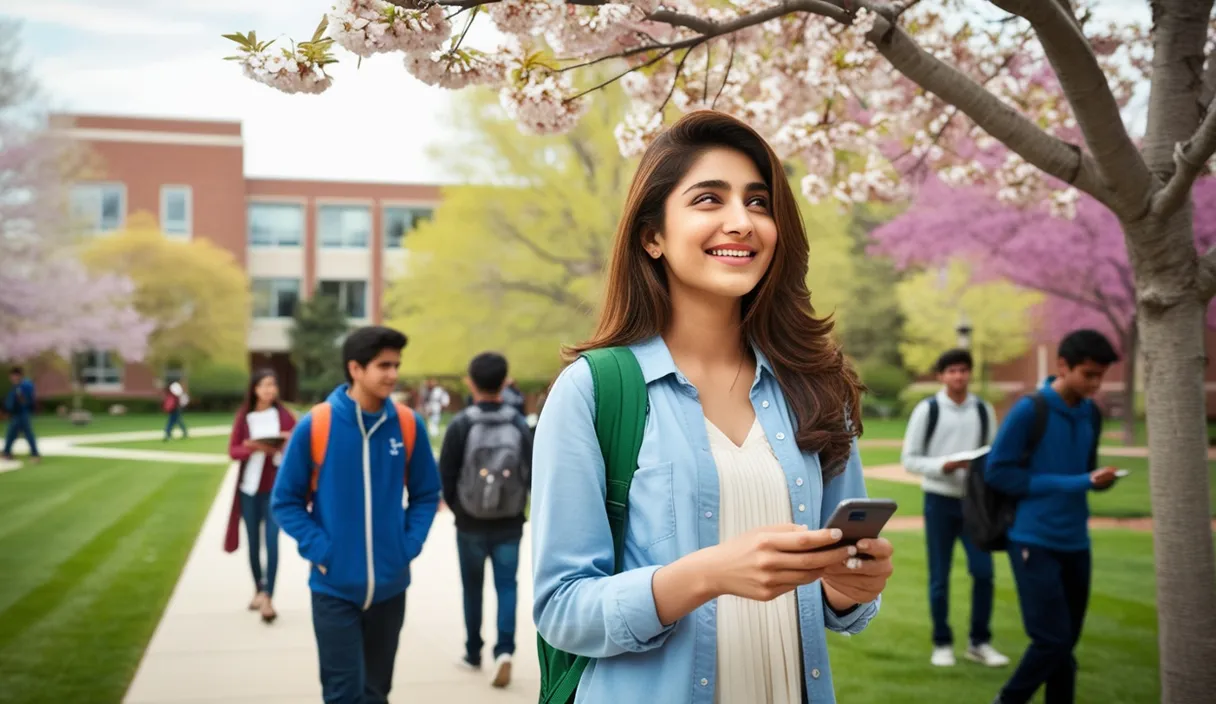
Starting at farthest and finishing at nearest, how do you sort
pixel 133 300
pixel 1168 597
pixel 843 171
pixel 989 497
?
pixel 133 300 → pixel 843 171 → pixel 989 497 → pixel 1168 597

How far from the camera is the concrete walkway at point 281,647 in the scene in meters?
6.40

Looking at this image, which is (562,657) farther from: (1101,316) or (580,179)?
(1101,316)

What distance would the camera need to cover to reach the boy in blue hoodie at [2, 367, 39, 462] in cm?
2136

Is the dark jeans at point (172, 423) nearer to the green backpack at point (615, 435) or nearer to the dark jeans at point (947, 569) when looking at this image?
the dark jeans at point (947, 569)

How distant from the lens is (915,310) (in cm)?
4056

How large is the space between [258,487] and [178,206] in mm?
50234

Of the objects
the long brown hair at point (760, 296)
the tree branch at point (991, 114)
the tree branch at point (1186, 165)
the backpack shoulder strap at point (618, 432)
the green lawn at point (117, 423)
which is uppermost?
the tree branch at point (991, 114)

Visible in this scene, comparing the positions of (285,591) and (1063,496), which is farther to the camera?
(285,591)

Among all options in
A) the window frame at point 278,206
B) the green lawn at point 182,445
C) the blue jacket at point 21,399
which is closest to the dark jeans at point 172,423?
the green lawn at point 182,445

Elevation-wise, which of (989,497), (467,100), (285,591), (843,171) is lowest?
(285,591)

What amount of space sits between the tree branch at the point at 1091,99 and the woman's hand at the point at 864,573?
2.48m

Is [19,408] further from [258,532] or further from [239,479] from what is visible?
[258,532]

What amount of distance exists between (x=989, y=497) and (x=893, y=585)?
434 centimetres

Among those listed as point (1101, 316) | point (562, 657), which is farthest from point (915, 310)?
point (562, 657)
